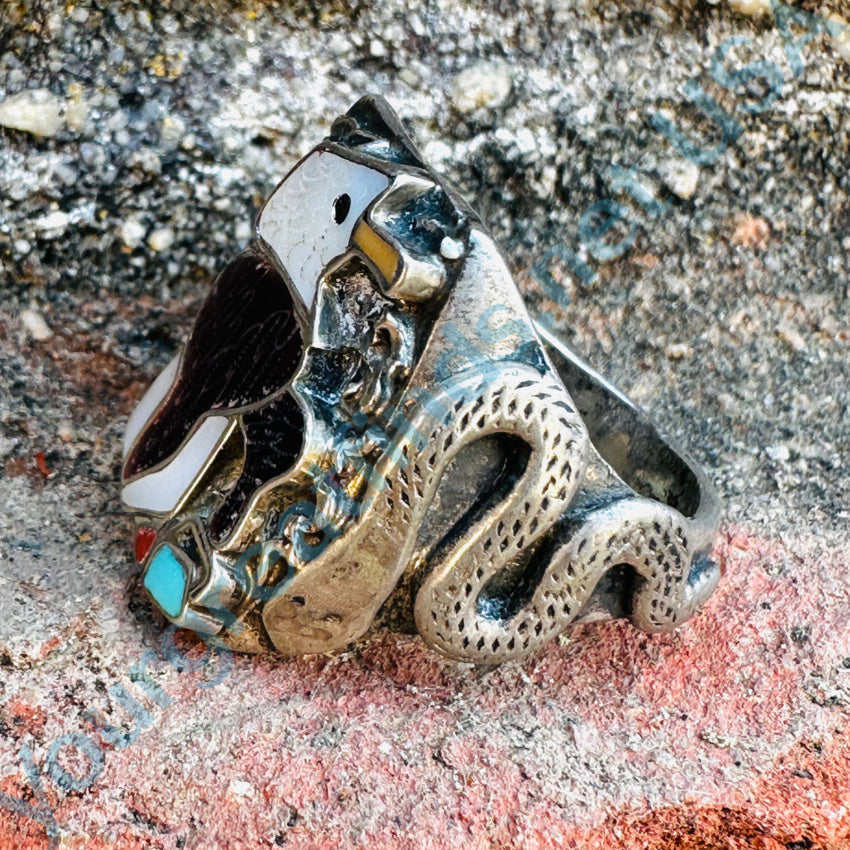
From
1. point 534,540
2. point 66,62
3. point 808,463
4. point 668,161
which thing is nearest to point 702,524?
point 534,540

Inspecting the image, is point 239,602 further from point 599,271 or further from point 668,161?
point 668,161

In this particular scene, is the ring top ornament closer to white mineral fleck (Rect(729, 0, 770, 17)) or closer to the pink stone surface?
the pink stone surface

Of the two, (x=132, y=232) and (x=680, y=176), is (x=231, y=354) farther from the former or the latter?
(x=680, y=176)

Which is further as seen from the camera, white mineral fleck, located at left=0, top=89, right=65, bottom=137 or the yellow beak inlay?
white mineral fleck, located at left=0, top=89, right=65, bottom=137

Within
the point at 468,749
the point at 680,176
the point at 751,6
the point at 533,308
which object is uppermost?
the point at 751,6

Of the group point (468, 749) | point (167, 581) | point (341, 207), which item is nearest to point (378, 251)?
point (341, 207)

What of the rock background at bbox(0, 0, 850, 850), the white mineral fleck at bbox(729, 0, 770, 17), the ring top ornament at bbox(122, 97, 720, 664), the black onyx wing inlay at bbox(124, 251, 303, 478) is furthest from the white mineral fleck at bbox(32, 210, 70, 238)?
the white mineral fleck at bbox(729, 0, 770, 17)

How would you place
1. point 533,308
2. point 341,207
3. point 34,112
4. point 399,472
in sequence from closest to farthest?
point 399,472 → point 341,207 → point 34,112 → point 533,308

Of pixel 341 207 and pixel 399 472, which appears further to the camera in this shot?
pixel 341 207
